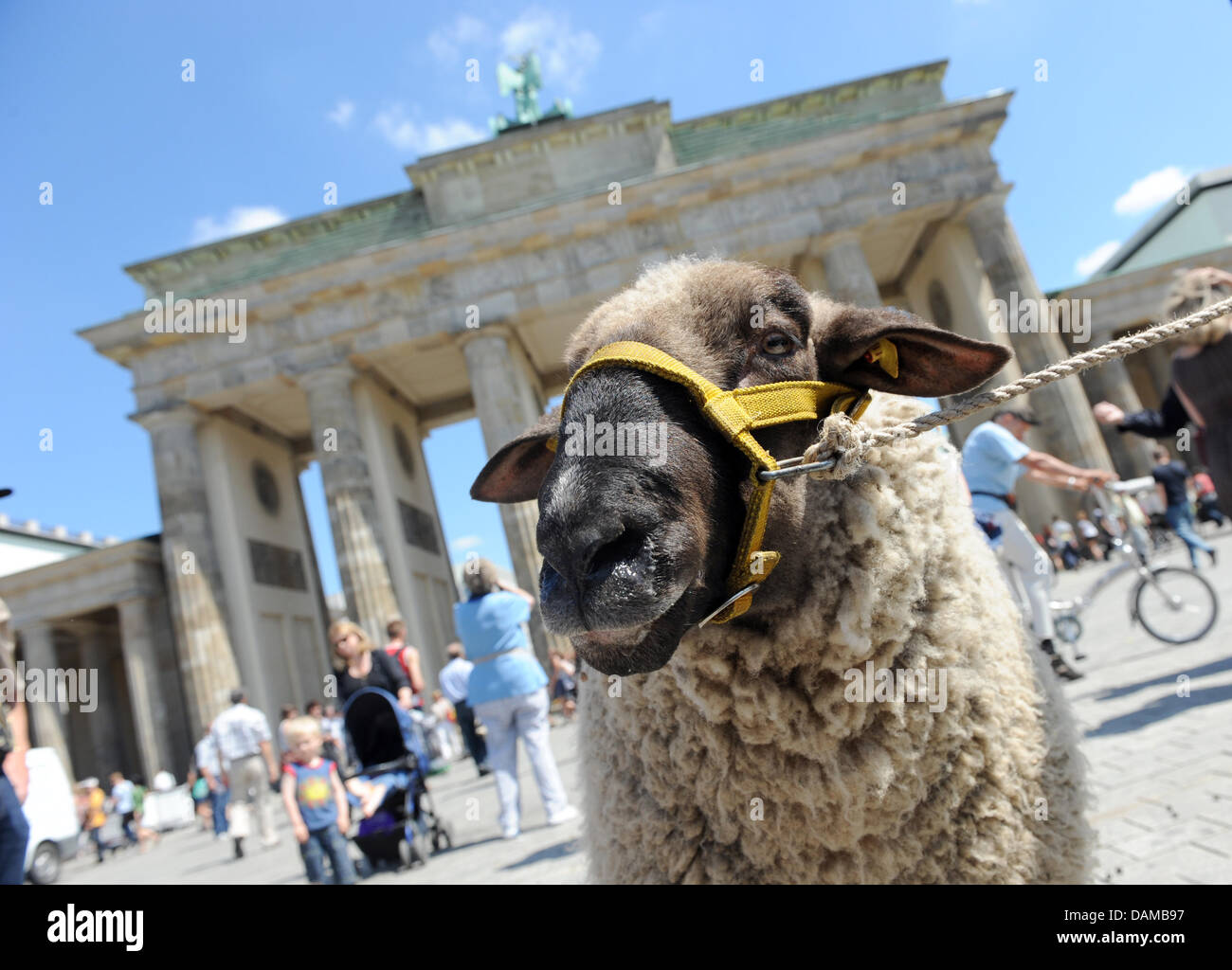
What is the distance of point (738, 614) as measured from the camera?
1846mm

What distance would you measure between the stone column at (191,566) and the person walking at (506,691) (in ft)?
59.2

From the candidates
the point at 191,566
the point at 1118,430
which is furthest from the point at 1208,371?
the point at 191,566

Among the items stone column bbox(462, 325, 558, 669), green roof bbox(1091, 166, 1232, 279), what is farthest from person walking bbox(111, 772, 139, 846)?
green roof bbox(1091, 166, 1232, 279)

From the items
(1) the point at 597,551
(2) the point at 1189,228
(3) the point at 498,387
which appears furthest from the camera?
(2) the point at 1189,228

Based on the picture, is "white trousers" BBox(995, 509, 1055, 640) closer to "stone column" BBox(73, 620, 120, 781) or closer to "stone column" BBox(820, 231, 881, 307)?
"stone column" BBox(820, 231, 881, 307)

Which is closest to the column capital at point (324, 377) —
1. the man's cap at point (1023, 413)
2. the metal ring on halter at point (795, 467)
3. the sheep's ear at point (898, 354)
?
the man's cap at point (1023, 413)

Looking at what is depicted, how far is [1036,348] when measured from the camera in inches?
881

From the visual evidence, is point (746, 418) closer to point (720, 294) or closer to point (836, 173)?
point (720, 294)

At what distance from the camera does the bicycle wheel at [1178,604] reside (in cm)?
661

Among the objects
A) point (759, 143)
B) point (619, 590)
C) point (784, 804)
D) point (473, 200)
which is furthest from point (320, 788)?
point (759, 143)

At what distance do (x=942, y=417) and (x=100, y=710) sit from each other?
38186mm

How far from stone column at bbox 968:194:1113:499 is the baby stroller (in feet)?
67.4

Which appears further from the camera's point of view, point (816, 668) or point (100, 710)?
point (100, 710)

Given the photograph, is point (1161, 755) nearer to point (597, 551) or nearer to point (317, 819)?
point (597, 551)
